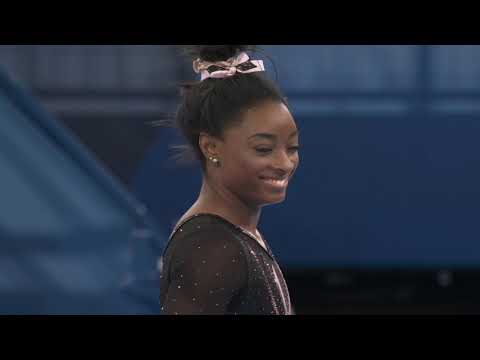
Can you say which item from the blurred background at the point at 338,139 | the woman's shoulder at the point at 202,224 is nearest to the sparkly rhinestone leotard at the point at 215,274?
the woman's shoulder at the point at 202,224

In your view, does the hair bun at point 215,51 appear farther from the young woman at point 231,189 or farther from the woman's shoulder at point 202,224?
the woman's shoulder at point 202,224

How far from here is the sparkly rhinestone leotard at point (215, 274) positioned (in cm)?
141

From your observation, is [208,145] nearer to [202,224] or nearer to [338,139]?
[202,224]

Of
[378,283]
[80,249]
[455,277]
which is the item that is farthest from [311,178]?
[80,249]

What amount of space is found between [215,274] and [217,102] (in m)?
0.35

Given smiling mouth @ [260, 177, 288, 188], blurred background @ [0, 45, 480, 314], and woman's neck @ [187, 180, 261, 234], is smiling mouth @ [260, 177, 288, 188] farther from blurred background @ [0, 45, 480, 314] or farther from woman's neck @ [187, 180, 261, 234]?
blurred background @ [0, 45, 480, 314]

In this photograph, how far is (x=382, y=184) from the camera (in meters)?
6.30

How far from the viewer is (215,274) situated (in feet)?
4.65

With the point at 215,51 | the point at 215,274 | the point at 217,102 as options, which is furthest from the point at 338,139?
the point at 215,274

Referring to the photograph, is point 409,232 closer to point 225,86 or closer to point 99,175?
point 99,175

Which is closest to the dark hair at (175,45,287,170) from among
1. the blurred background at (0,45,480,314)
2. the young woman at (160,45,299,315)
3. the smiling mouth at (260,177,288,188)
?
the young woman at (160,45,299,315)

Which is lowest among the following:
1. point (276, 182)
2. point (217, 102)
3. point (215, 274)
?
point (215, 274)

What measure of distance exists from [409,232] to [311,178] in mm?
842
